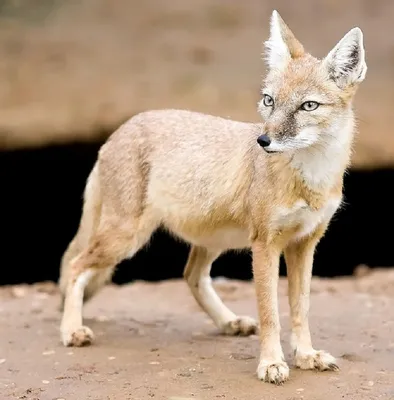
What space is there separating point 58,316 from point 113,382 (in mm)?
1887

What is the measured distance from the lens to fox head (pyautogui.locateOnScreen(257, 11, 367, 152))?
389 cm

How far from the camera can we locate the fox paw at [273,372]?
13.1 ft

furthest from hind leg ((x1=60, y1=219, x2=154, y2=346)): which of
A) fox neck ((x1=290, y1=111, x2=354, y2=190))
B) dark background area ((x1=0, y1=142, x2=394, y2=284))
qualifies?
dark background area ((x1=0, y1=142, x2=394, y2=284))

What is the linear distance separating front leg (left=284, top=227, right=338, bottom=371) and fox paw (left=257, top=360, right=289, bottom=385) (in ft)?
0.93

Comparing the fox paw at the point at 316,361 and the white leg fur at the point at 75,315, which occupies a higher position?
the fox paw at the point at 316,361

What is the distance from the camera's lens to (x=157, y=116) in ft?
17.2

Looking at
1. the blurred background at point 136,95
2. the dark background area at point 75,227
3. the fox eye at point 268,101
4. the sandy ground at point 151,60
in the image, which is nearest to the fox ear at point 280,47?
the fox eye at point 268,101

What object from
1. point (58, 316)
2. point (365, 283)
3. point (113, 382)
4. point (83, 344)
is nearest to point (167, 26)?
point (365, 283)

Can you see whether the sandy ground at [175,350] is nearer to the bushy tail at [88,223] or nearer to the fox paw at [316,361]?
the fox paw at [316,361]

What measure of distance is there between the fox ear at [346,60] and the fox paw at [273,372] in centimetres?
135

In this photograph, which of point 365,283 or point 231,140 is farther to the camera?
point 365,283

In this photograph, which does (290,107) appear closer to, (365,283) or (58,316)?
(58,316)

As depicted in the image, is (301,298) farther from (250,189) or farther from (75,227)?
(75,227)

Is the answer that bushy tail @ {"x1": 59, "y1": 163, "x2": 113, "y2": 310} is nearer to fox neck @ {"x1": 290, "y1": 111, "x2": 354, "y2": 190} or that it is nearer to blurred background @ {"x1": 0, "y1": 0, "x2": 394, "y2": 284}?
fox neck @ {"x1": 290, "y1": 111, "x2": 354, "y2": 190}
